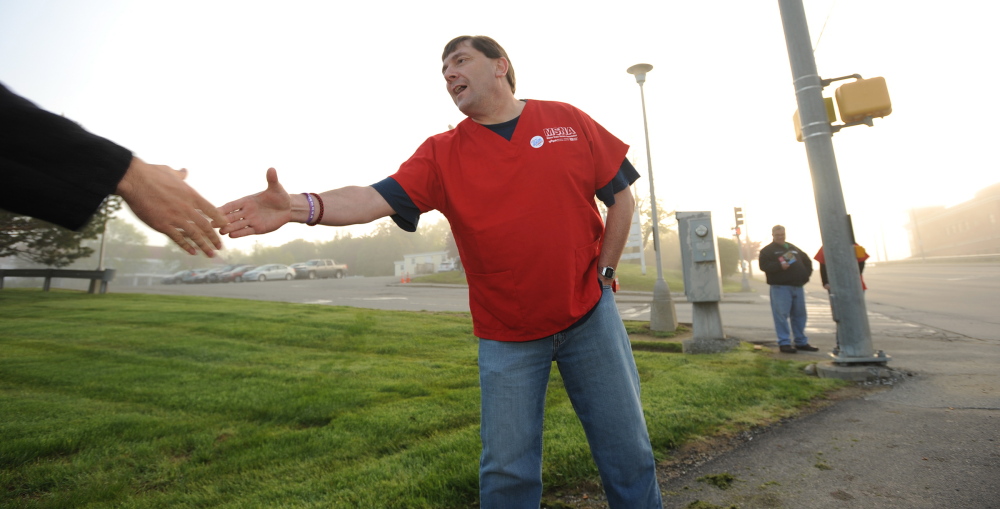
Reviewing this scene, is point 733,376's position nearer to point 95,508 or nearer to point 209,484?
point 209,484

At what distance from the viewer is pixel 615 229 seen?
230 centimetres

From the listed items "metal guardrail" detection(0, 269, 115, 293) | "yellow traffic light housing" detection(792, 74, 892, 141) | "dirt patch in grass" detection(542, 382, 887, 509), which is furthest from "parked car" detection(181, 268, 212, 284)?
"dirt patch in grass" detection(542, 382, 887, 509)

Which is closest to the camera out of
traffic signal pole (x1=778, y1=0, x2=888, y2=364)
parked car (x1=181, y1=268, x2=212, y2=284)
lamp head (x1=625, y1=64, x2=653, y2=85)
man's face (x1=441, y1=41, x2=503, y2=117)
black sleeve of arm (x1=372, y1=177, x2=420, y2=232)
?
black sleeve of arm (x1=372, y1=177, x2=420, y2=232)

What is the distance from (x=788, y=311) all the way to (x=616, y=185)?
736cm

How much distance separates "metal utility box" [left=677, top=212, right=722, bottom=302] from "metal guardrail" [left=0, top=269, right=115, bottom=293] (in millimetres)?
18900

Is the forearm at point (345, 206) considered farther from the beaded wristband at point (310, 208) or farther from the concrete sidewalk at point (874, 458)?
the concrete sidewalk at point (874, 458)

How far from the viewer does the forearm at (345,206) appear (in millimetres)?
1938

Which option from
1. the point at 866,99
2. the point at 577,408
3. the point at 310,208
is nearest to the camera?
the point at 310,208

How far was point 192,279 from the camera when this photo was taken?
44.6 m

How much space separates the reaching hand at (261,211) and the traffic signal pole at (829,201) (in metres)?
5.76

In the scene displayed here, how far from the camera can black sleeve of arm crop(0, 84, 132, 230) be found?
1183 mm

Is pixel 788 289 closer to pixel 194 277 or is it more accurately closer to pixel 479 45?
pixel 479 45

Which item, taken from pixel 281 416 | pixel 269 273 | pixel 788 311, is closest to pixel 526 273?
pixel 281 416

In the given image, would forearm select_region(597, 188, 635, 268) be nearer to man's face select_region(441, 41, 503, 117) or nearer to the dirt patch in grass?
man's face select_region(441, 41, 503, 117)
